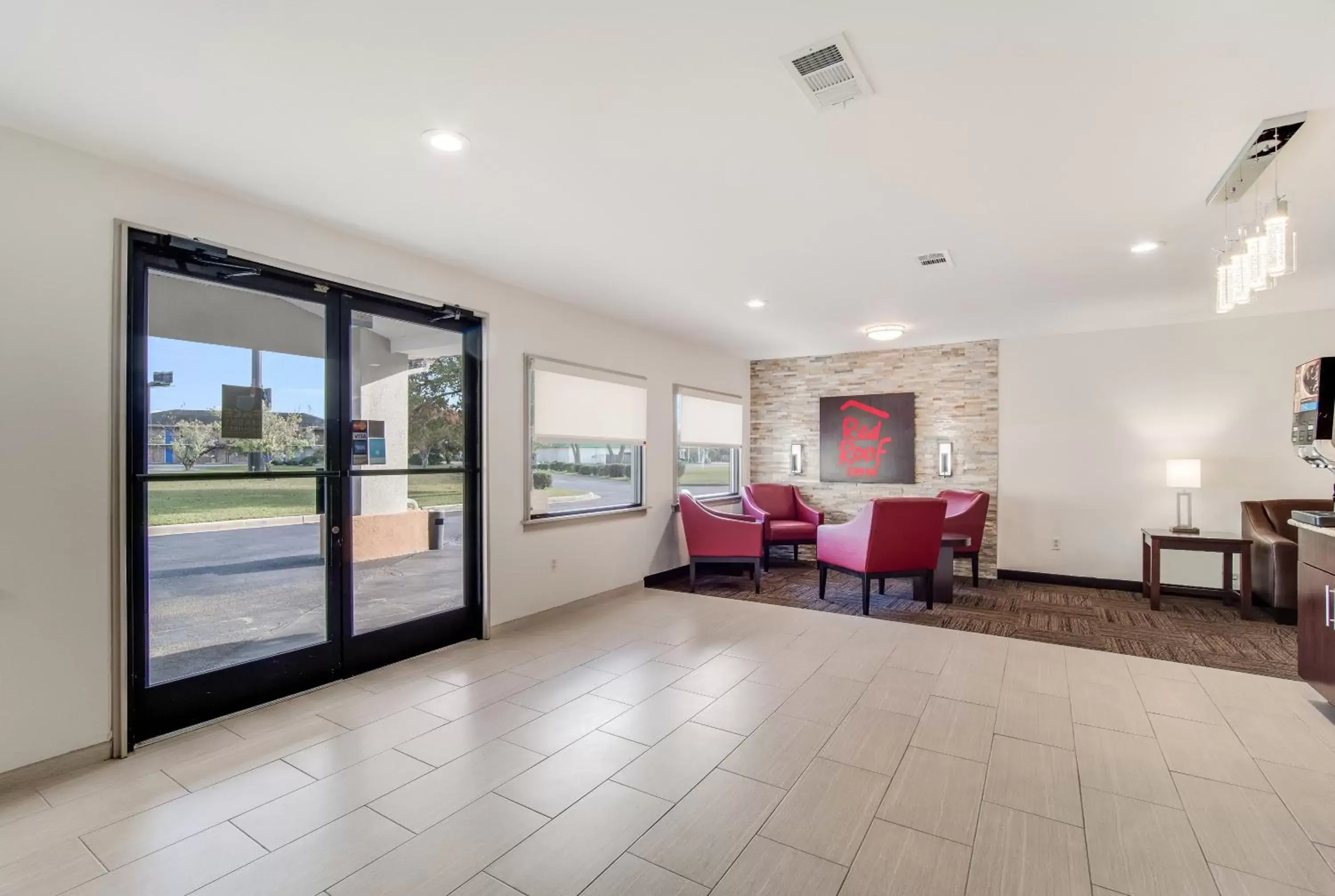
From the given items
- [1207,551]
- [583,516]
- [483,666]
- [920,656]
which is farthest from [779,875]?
[1207,551]

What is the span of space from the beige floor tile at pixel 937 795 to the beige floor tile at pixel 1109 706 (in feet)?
3.14

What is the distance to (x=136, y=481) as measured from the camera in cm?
285

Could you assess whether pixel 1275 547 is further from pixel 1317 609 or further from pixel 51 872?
pixel 51 872

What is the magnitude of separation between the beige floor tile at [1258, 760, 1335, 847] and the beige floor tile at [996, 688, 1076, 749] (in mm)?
710

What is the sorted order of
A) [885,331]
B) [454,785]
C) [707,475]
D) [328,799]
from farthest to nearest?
[707,475]
[885,331]
[454,785]
[328,799]

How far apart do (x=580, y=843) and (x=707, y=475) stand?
584 cm

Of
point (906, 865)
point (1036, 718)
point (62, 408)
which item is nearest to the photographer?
point (906, 865)

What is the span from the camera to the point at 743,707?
131 inches

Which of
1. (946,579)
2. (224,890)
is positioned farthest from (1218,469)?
(224,890)

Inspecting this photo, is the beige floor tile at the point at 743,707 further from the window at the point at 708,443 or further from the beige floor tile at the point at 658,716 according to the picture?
the window at the point at 708,443

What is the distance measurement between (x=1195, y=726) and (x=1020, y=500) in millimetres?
3968

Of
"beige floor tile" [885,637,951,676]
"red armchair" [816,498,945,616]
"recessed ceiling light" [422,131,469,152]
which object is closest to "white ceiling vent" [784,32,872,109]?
"recessed ceiling light" [422,131,469,152]

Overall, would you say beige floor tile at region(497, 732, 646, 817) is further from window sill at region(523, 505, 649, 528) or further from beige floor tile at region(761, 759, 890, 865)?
window sill at region(523, 505, 649, 528)

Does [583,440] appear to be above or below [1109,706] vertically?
above
